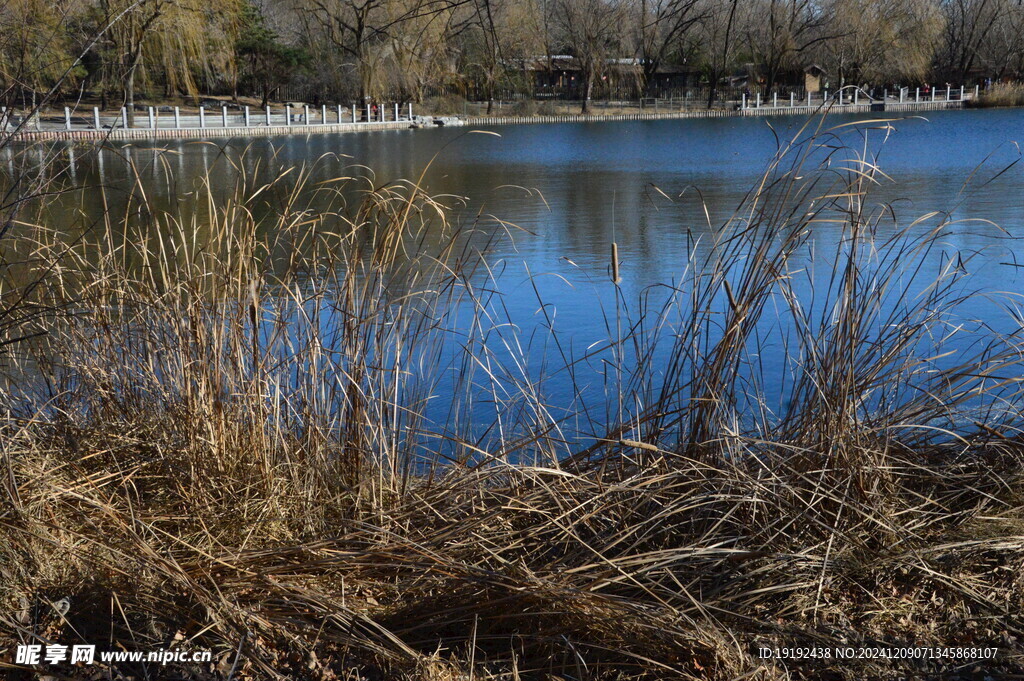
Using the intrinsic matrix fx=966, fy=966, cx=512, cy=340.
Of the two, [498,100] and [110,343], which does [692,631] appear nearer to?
[110,343]

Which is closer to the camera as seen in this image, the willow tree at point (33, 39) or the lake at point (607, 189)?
the willow tree at point (33, 39)

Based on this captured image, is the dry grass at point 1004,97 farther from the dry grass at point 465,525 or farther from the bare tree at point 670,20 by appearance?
the dry grass at point 465,525

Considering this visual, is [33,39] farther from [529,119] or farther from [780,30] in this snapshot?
[529,119]

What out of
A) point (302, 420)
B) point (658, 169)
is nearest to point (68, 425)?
point (302, 420)

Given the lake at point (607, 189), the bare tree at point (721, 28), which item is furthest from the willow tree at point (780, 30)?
the lake at point (607, 189)

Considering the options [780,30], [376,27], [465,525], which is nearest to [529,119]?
[376,27]

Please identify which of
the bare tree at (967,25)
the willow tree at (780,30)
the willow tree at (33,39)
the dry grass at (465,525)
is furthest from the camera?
the bare tree at (967,25)

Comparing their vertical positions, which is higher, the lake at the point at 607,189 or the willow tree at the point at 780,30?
the willow tree at the point at 780,30

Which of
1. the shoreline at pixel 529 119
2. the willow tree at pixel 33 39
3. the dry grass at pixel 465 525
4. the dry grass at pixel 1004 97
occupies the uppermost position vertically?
the dry grass at pixel 1004 97

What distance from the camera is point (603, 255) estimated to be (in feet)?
27.0

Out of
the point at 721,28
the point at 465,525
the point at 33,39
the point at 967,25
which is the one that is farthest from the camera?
the point at 967,25

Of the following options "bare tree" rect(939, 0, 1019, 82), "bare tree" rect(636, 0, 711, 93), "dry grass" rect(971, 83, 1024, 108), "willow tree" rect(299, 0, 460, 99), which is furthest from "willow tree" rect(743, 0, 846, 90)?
"dry grass" rect(971, 83, 1024, 108)

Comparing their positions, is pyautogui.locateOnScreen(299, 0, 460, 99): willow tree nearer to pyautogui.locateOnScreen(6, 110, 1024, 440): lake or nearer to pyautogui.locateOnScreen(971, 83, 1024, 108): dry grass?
pyautogui.locateOnScreen(6, 110, 1024, 440): lake

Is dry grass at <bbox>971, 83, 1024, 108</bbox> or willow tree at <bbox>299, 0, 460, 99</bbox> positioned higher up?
dry grass at <bbox>971, 83, 1024, 108</bbox>
